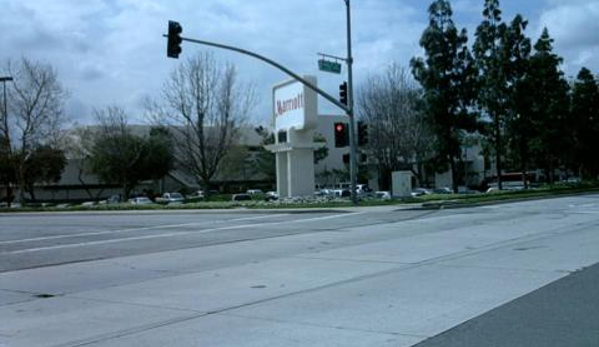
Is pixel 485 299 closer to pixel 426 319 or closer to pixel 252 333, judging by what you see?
pixel 426 319

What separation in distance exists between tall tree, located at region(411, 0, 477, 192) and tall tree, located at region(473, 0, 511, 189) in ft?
2.65

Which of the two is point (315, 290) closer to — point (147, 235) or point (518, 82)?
point (147, 235)

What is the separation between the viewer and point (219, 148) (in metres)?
58.9

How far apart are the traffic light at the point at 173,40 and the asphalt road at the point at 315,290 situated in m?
8.77

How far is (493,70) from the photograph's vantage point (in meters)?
49.4

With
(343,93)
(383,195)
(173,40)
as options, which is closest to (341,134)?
(343,93)

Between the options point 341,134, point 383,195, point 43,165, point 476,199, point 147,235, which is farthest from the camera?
point 43,165

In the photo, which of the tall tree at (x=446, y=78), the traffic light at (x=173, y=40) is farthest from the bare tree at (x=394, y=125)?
the traffic light at (x=173, y=40)

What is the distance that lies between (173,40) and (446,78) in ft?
96.2

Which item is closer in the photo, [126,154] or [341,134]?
[341,134]

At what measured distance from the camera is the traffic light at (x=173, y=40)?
1030 inches

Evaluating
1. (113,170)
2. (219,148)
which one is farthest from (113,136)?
(219,148)

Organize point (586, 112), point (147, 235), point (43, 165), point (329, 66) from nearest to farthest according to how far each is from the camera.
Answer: point (147, 235)
point (329, 66)
point (586, 112)
point (43, 165)

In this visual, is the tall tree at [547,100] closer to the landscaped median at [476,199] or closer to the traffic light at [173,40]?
the landscaped median at [476,199]
